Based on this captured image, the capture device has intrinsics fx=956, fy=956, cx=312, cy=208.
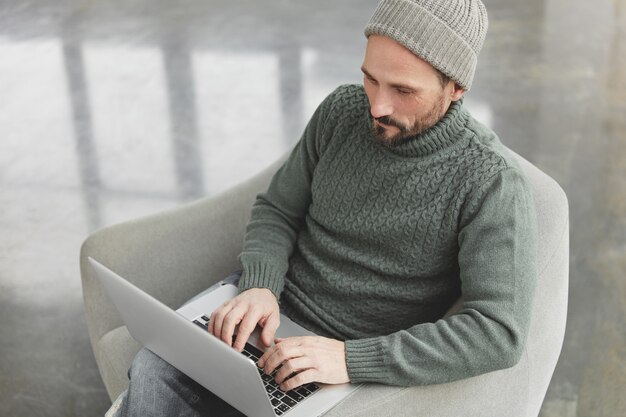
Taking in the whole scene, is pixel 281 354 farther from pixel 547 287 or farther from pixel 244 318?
pixel 547 287

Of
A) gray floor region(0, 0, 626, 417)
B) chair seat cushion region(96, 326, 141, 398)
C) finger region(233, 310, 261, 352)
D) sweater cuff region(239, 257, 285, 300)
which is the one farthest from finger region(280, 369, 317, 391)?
gray floor region(0, 0, 626, 417)

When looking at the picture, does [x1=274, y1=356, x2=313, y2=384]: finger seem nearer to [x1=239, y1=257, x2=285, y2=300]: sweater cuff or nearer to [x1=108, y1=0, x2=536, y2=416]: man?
[x1=108, y1=0, x2=536, y2=416]: man

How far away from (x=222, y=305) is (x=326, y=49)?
3.24 m

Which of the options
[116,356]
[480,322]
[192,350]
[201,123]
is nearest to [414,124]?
[480,322]

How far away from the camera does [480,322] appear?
5.74ft

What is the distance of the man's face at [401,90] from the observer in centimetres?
179

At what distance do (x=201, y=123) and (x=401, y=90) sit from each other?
2565mm

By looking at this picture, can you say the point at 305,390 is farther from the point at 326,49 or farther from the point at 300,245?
the point at 326,49

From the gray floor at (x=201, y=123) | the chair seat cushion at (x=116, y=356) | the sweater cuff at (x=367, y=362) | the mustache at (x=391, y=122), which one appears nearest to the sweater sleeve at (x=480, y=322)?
the sweater cuff at (x=367, y=362)

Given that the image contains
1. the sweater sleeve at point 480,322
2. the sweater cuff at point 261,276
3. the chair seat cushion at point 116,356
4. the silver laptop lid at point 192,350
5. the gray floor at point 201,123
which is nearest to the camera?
the silver laptop lid at point 192,350

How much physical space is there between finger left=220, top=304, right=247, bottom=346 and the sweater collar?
48 cm

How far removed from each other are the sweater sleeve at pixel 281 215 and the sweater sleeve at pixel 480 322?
36cm

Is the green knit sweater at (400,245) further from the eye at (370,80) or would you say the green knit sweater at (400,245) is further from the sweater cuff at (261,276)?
the eye at (370,80)

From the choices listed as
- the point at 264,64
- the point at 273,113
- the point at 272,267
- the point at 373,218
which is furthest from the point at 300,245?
the point at 264,64
